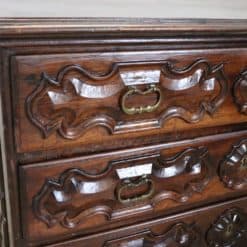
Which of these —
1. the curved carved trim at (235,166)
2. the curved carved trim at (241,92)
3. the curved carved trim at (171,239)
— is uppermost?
the curved carved trim at (241,92)

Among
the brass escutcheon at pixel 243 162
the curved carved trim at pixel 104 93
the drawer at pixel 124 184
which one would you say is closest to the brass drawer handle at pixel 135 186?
the drawer at pixel 124 184

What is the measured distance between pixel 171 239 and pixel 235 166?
0.22 meters

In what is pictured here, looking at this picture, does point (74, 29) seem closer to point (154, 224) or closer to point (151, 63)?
point (151, 63)

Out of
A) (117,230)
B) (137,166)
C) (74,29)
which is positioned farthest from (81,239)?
(74,29)

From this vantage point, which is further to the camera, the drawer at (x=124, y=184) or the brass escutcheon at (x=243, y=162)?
the brass escutcheon at (x=243, y=162)

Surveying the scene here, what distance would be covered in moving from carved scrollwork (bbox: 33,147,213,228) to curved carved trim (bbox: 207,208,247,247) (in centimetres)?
14

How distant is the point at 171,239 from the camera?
2.62 ft

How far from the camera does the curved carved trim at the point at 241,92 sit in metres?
0.72

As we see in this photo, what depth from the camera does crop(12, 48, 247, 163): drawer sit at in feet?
1.87
